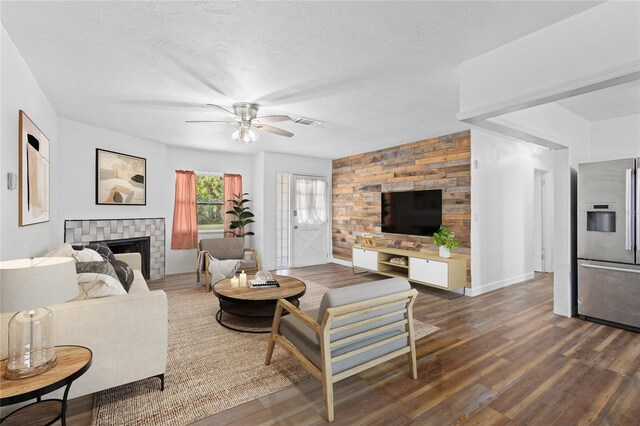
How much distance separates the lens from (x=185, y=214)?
612 cm

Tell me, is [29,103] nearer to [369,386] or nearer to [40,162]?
[40,162]

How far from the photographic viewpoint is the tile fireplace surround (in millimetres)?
4496

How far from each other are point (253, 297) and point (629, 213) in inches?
167

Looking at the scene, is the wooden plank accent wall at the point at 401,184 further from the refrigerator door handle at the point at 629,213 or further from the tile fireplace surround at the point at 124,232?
the tile fireplace surround at the point at 124,232

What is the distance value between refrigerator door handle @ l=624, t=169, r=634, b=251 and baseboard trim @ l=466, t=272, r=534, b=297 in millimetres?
1800

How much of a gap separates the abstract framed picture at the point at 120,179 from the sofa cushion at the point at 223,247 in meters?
1.34

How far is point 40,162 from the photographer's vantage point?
2.98 metres

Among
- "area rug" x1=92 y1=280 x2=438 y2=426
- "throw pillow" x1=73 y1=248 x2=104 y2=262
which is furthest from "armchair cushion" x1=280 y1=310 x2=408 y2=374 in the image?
"throw pillow" x1=73 y1=248 x2=104 y2=262

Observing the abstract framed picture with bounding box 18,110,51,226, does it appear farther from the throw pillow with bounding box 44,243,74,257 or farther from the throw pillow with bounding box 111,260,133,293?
the throw pillow with bounding box 111,260,133,293

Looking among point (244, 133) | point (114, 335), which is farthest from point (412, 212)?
point (114, 335)

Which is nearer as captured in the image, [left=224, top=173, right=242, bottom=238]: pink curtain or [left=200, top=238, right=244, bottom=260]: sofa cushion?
[left=200, top=238, right=244, bottom=260]: sofa cushion

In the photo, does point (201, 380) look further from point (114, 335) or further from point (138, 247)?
point (138, 247)

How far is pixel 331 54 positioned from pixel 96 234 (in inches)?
179

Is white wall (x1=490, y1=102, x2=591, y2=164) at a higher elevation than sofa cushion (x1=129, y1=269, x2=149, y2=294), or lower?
higher
